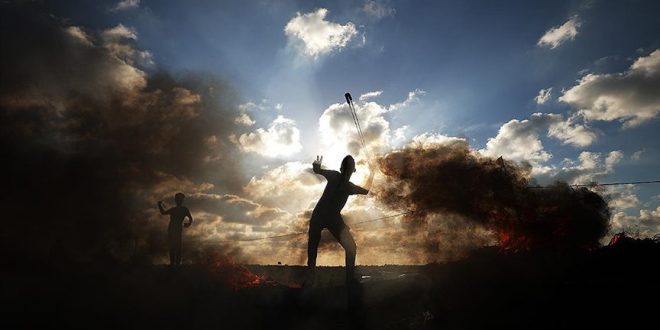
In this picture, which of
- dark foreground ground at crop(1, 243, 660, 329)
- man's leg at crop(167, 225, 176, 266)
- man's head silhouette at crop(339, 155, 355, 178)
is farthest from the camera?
man's leg at crop(167, 225, 176, 266)

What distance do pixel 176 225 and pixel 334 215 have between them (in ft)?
28.1

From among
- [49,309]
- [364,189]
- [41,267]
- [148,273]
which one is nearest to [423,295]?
[364,189]

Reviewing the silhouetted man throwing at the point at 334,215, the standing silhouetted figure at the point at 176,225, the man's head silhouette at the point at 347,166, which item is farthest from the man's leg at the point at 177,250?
the man's head silhouette at the point at 347,166

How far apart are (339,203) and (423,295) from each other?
9.77ft

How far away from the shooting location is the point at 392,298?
8961mm

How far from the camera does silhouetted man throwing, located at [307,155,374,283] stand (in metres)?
8.80

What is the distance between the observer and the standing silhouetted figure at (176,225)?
46.7 ft

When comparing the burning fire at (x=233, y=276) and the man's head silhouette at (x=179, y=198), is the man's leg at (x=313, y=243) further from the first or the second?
the man's head silhouette at (x=179, y=198)

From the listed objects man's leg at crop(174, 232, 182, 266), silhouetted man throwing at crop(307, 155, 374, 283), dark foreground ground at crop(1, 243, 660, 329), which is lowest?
dark foreground ground at crop(1, 243, 660, 329)

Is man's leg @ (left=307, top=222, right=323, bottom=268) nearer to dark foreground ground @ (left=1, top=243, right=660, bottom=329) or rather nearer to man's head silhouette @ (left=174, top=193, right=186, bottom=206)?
dark foreground ground @ (left=1, top=243, right=660, bottom=329)

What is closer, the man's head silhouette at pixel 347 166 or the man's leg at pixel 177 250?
the man's head silhouette at pixel 347 166

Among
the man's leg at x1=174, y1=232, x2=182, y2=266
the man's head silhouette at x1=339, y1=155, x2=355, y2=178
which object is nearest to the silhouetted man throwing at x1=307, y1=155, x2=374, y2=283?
the man's head silhouette at x1=339, y1=155, x2=355, y2=178

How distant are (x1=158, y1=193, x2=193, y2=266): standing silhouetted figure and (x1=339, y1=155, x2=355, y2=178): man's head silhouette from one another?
8547 mm

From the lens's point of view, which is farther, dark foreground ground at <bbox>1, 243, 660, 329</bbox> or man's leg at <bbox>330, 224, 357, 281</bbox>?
man's leg at <bbox>330, 224, 357, 281</bbox>
